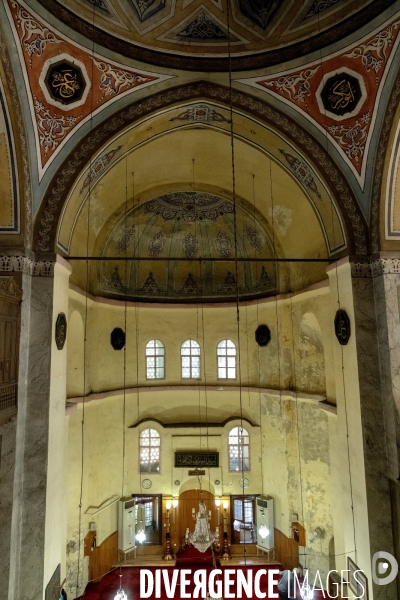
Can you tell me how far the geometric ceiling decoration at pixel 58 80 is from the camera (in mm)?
6133

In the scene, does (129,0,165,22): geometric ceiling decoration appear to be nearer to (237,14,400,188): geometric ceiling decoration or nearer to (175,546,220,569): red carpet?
(237,14,400,188): geometric ceiling decoration

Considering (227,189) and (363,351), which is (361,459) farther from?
(227,189)

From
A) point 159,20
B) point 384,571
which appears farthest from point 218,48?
point 384,571

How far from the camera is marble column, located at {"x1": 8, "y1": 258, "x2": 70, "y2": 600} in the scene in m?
6.22

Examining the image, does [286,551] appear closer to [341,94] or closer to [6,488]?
[6,488]

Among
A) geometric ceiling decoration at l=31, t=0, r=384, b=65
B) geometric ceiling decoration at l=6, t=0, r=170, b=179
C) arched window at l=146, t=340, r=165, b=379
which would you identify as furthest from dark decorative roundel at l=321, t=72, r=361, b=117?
arched window at l=146, t=340, r=165, b=379

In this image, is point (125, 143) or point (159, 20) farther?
point (125, 143)

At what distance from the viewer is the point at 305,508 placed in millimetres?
10219

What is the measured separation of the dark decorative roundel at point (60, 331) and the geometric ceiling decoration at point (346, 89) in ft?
17.9

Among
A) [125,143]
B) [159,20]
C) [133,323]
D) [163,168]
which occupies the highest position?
[159,20]

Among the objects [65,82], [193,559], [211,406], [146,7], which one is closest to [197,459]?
[211,406]

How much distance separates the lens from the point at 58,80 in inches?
260

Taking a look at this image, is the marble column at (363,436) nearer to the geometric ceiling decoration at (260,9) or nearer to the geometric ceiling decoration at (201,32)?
the geometric ceiling decoration at (260,9)

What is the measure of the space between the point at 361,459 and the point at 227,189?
292 inches
